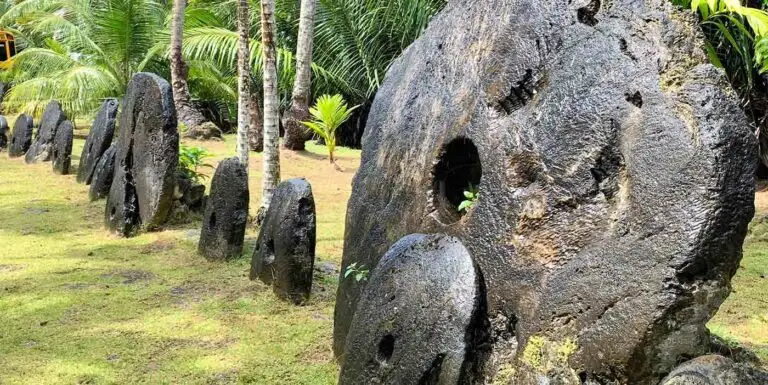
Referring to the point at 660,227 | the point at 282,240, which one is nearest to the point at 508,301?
the point at 660,227

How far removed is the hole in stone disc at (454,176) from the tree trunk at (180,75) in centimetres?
822

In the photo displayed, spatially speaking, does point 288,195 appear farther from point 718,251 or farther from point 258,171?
point 258,171

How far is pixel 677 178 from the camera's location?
8.02ft

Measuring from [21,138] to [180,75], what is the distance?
9.85ft

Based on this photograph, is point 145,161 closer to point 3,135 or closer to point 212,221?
point 212,221

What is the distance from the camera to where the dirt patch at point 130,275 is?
5891 mm

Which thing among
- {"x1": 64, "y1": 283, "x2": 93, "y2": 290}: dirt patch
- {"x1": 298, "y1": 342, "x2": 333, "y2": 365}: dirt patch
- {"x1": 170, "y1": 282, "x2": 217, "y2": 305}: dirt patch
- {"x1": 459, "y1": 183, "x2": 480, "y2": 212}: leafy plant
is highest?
{"x1": 459, "y1": 183, "x2": 480, "y2": 212}: leafy plant

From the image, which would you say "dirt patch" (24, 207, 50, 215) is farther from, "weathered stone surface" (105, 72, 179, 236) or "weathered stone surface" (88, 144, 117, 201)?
"weathered stone surface" (105, 72, 179, 236)

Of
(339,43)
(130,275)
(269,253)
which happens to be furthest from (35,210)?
(339,43)

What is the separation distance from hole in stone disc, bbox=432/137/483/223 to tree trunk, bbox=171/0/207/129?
8.22 meters

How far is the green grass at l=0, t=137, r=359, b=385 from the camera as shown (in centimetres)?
405

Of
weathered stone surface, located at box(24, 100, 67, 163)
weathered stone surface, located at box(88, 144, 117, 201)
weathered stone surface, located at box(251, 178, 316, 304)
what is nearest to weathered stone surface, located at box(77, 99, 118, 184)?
weathered stone surface, located at box(88, 144, 117, 201)

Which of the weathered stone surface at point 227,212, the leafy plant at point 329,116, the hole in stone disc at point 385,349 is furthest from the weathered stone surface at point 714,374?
the leafy plant at point 329,116

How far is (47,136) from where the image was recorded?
11766mm
